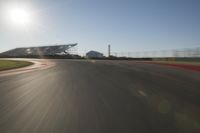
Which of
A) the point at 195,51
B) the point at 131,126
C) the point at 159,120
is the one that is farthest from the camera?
the point at 195,51

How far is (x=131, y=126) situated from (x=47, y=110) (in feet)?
8.04

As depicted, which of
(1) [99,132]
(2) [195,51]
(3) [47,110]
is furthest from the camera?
(2) [195,51]

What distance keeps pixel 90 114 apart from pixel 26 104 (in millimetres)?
2258

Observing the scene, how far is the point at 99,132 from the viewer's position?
529 cm

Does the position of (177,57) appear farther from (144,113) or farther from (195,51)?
(144,113)

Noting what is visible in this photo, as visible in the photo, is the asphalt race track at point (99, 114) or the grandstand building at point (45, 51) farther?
the grandstand building at point (45, 51)

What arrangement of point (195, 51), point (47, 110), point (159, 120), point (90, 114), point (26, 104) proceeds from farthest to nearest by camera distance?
1. point (195, 51)
2. point (26, 104)
3. point (47, 110)
4. point (90, 114)
5. point (159, 120)

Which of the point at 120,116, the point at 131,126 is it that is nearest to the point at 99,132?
the point at 131,126

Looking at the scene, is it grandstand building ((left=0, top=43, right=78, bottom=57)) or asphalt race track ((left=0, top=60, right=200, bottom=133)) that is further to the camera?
grandstand building ((left=0, top=43, right=78, bottom=57))

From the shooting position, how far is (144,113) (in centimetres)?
698

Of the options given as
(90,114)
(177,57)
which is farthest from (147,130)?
(177,57)

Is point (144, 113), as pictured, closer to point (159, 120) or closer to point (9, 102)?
point (159, 120)

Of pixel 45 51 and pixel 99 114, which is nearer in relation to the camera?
pixel 99 114

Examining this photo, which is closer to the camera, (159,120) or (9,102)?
(159,120)
